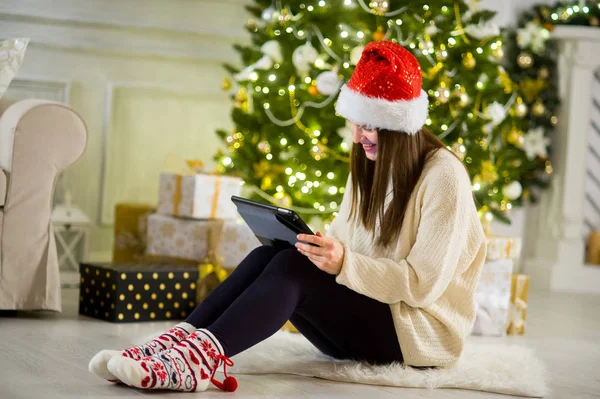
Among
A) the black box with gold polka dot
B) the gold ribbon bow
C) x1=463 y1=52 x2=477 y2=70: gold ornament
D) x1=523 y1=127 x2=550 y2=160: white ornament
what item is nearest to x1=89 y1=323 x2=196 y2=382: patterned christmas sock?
the black box with gold polka dot

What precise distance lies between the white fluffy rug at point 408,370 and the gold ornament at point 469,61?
1.63 m

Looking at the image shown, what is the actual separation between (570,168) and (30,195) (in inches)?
120

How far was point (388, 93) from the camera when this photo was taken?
6.78 ft

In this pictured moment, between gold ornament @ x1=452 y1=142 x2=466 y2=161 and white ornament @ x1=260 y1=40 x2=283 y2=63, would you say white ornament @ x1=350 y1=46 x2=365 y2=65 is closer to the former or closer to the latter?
white ornament @ x1=260 y1=40 x2=283 y2=63

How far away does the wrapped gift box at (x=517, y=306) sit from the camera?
319cm

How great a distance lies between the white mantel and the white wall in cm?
175

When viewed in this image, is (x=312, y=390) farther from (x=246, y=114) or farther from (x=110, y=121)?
(x=110, y=121)

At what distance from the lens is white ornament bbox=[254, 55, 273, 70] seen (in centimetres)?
392

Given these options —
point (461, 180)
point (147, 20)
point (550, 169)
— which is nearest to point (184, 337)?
point (461, 180)

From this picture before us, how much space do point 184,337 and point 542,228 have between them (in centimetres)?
344

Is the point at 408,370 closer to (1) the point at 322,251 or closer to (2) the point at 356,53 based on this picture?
(1) the point at 322,251

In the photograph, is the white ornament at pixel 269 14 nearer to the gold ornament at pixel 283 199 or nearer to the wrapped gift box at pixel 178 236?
the gold ornament at pixel 283 199

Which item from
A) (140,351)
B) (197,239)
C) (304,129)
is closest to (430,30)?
(304,129)

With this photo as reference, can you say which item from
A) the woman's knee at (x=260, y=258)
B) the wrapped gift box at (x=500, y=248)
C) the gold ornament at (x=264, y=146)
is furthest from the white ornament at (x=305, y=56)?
the woman's knee at (x=260, y=258)
